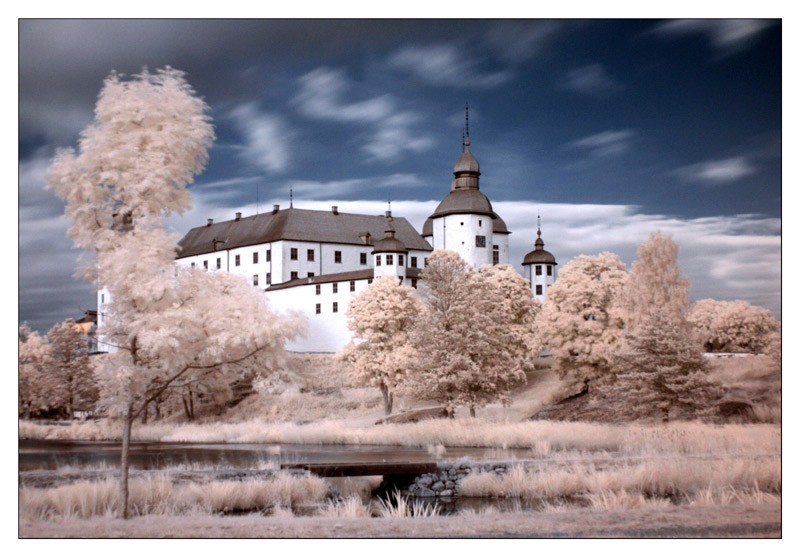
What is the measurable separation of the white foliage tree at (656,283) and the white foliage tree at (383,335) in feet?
26.9

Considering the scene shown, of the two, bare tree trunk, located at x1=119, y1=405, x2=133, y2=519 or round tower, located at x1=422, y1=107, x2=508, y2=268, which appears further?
round tower, located at x1=422, y1=107, x2=508, y2=268

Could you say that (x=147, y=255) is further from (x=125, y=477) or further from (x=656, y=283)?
(x=656, y=283)

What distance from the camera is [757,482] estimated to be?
10.2 m

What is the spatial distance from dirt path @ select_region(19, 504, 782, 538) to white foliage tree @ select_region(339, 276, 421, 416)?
16.5 metres

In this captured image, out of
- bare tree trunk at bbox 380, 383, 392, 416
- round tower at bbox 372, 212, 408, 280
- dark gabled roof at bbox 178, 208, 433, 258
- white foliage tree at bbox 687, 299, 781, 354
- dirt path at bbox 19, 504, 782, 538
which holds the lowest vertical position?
bare tree trunk at bbox 380, 383, 392, 416

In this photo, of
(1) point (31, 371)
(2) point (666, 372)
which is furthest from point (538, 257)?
(1) point (31, 371)

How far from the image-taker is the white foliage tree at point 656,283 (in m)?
14.5

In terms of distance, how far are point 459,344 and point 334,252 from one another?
2209 centimetres

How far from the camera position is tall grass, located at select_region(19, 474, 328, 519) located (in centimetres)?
923

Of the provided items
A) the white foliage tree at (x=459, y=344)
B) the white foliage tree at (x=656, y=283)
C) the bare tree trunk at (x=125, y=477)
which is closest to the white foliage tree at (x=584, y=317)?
the white foliage tree at (x=459, y=344)

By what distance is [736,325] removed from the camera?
48.1 ft

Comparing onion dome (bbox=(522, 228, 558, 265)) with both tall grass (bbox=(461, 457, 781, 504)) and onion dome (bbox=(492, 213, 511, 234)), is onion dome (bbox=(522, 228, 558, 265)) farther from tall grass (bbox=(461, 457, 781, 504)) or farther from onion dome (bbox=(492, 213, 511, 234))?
tall grass (bbox=(461, 457, 781, 504))

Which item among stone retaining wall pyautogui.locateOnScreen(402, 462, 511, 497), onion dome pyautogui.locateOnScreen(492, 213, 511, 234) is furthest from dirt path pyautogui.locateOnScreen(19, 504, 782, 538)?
onion dome pyautogui.locateOnScreen(492, 213, 511, 234)

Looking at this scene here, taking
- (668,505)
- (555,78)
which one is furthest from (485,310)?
(668,505)
